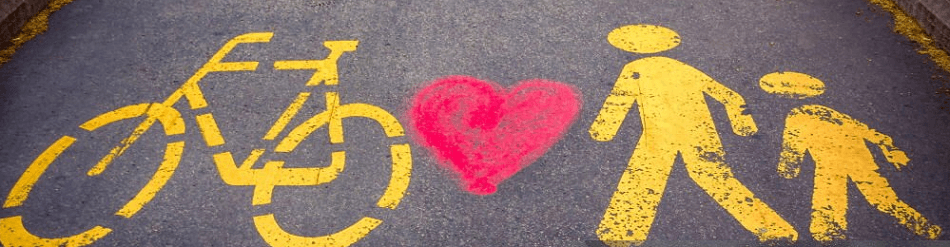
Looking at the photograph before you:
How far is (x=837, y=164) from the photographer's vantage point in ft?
11.2

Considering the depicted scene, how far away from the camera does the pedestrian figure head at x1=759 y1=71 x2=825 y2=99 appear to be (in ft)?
13.0

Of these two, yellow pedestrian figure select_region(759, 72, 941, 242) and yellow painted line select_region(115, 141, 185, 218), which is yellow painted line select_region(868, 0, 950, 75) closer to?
yellow pedestrian figure select_region(759, 72, 941, 242)

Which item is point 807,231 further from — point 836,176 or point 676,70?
point 676,70

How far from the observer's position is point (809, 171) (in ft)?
11.1

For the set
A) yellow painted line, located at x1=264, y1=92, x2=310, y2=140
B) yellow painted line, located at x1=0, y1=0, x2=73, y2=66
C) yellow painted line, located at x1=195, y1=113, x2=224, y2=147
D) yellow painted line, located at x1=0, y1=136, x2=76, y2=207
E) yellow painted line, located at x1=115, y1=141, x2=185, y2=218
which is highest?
yellow painted line, located at x1=264, y1=92, x2=310, y2=140

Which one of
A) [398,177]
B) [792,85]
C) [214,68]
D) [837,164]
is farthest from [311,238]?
[792,85]

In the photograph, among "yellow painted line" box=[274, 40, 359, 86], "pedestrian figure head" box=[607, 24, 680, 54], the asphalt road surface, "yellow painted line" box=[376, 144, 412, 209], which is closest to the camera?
A: the asphalt road surface

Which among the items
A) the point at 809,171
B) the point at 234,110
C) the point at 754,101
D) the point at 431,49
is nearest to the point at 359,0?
the point at 431,49

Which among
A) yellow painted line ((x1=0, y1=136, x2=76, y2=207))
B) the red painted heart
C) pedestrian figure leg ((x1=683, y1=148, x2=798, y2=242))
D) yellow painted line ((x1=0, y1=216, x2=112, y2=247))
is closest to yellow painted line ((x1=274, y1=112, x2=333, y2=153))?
the red painted heart

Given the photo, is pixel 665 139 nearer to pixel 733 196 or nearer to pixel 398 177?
pixel 733 196

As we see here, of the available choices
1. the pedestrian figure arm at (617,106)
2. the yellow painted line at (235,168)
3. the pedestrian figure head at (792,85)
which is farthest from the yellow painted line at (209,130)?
the pedestrian figure head at (792,85)

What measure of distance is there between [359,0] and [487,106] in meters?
1.83

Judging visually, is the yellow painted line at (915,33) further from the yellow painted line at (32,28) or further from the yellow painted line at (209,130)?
the yellow painted line at (32,28)

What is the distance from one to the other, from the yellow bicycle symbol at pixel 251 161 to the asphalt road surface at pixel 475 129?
0.01 meters
